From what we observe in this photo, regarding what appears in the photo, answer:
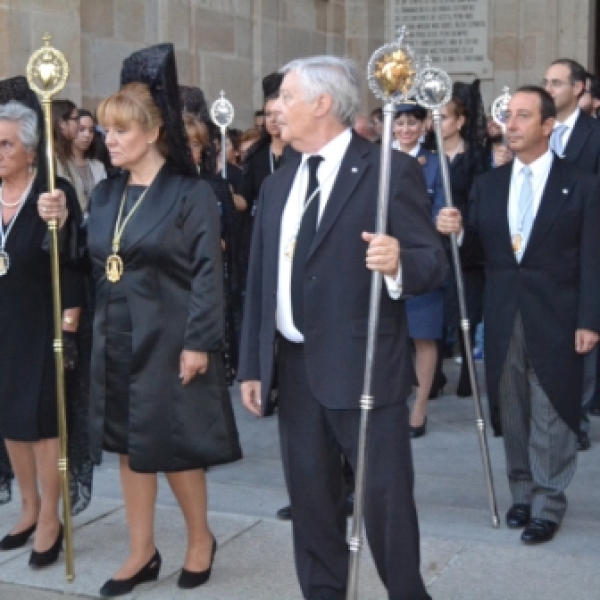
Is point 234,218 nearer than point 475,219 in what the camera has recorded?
No

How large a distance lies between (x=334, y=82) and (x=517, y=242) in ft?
5.53

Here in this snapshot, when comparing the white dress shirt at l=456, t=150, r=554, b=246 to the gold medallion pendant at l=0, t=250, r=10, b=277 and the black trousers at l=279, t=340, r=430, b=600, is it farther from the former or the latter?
the gold medallion pendant at l=0, t=250, r=10, b=277

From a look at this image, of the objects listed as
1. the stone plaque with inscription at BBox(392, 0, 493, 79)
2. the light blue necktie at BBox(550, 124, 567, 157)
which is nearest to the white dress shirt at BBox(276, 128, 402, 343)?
the light blue necktie at BBox(550, 124, 567, 157)

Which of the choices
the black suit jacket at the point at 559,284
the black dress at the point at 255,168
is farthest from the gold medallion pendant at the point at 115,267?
the black dress at the point at 255,168

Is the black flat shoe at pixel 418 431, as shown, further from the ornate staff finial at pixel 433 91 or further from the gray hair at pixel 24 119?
the gray hair at pixel 24 119

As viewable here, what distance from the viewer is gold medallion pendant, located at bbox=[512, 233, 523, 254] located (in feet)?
18.3

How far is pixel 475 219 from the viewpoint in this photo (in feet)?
19.1

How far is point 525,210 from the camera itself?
5598mm

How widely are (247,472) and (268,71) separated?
6.58 meters

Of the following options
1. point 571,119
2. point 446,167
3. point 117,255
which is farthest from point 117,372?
point 571,119

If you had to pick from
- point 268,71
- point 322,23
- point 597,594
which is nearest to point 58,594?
point 597,594

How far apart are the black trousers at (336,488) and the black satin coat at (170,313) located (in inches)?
17.2

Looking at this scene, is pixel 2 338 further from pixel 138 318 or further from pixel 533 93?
pixel 533 93

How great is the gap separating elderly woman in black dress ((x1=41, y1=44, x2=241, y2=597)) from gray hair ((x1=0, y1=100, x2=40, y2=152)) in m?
0.60
